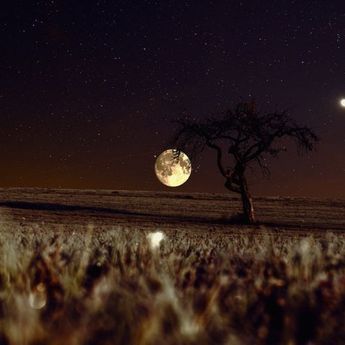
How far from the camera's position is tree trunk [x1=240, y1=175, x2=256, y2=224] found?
113ft

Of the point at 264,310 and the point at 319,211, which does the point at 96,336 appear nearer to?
the point at 264,310

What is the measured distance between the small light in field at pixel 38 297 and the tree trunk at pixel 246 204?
31977mm

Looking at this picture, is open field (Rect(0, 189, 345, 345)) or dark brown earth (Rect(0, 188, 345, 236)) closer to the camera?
open field (Rect(0, 189, 345, 345))

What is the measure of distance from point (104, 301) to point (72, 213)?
33290 millimetres

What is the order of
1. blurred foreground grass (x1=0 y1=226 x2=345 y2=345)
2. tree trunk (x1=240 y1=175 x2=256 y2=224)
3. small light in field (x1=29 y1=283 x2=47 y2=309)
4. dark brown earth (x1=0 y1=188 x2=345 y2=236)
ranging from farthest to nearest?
tree trunk (x1=240 y1=175 x2=256 y2=224), dark brown earth (x1=0 y1=188 x2=345 y2=236), small light in field (x1=29 y1=283 x2=47 y2=309), blurred foreground grass (x1=0 y1=226 x2=345 y2=345)

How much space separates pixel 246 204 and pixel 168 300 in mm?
32960

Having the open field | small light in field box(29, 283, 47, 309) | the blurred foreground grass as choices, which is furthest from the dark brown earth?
small light in field box(29, 283, 47, 309)

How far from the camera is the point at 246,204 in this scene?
34.7 meters

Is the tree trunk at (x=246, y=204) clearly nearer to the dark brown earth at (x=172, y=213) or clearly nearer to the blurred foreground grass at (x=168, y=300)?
the dark brown earth at (x=172, y=213)

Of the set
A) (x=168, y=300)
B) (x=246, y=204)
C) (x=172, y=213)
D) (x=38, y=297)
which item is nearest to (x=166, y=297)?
(x=168, y=300)

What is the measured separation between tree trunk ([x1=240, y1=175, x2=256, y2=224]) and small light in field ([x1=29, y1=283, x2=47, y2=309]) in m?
32.0

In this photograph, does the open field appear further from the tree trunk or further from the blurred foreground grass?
the tree trunk

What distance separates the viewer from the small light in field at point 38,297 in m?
2.15

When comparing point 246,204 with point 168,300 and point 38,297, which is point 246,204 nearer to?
point 38,297
